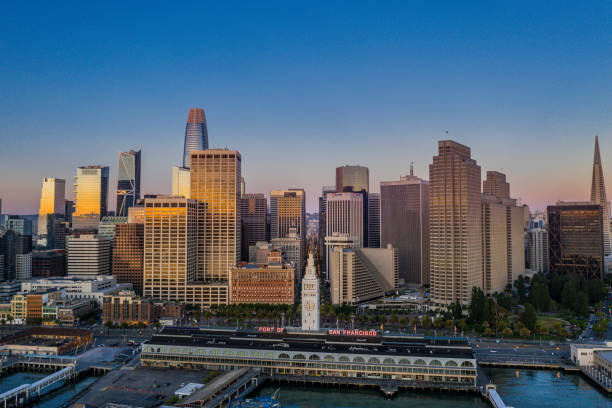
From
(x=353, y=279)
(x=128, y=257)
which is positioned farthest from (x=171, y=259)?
(x=353, y=279)

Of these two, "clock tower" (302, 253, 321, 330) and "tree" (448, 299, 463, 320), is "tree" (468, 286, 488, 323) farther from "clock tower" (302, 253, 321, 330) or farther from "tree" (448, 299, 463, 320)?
"clock tower" (302, 253, 321, 330)

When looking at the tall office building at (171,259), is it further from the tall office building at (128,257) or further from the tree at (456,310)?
the tree at (456,310)

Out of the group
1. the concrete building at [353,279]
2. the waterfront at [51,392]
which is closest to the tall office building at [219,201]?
the concrete building at [353,279]

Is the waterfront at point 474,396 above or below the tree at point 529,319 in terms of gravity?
below

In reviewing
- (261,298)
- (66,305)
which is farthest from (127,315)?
(261,298)

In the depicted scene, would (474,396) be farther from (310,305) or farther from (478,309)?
(478,309)

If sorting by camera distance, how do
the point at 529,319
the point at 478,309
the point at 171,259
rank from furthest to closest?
the point at 171,259, the point at 478,309, the point at 529,319

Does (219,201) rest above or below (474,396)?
above
